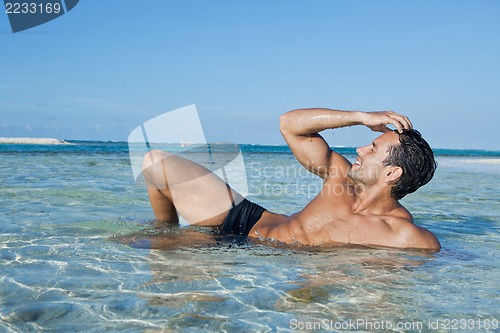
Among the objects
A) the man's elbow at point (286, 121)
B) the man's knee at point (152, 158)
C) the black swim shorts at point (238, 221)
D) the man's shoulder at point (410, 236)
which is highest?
the man's elbow at point (286, 121)

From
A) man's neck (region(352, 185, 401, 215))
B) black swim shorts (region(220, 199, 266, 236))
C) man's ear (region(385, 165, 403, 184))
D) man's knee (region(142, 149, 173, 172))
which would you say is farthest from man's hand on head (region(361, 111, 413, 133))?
man's knee (region(142, 149, 173, 172))

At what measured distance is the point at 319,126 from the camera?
365cm

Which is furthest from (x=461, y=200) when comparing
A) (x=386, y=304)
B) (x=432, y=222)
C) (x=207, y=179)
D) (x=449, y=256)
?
(x=386, y=304)

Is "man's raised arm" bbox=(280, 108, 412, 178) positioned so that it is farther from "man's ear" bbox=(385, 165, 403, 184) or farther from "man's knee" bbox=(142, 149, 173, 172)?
"man's knee" bbox=(142, 149, 173, 172)

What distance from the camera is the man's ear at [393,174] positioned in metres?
3.66

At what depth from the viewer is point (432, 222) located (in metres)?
5.74

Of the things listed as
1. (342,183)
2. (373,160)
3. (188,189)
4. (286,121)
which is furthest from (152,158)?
(373,160)

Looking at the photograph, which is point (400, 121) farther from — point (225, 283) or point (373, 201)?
point (225, 283)

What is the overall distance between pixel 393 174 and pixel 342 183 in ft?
1.25

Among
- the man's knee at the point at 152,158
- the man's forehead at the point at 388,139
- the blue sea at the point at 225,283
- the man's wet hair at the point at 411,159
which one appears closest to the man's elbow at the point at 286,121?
the man's forehead at the point at 388,139

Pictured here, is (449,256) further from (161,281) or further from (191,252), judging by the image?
(161,281)

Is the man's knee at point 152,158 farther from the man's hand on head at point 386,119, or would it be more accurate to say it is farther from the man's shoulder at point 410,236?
the man's shoulder at point 410,236

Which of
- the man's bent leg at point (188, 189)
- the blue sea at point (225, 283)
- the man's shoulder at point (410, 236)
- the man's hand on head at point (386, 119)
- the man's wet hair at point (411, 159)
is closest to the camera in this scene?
the blue sea at point (225, 283)

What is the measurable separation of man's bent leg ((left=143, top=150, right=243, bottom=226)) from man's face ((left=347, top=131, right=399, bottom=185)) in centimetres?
109
